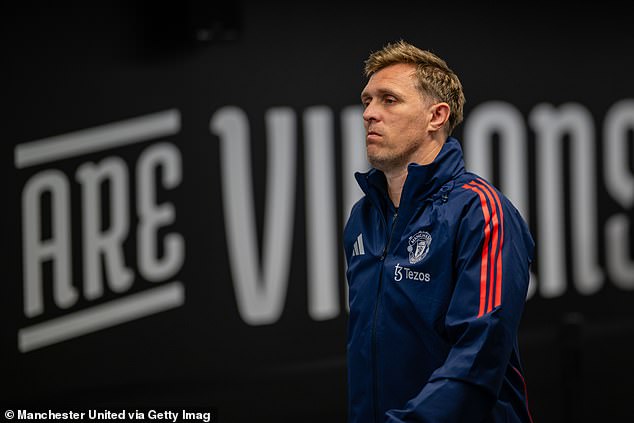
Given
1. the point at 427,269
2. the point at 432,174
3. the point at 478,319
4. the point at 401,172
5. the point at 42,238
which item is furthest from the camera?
the point at 42,238

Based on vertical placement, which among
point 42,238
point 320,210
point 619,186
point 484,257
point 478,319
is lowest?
point 478,319

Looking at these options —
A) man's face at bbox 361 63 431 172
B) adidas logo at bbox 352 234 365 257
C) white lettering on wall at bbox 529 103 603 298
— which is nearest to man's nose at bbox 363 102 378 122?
man's face at bbox 361 63 431 172

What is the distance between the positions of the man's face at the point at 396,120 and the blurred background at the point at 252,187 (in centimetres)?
232

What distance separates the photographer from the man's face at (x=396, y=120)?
2041 millimetres

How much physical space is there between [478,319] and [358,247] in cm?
45

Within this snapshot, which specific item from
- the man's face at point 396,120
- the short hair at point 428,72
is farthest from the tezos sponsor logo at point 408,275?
the short hair at point 428,72

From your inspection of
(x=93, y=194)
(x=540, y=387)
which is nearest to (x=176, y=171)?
(x=93, y=194)

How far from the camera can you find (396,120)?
2043 millimetres

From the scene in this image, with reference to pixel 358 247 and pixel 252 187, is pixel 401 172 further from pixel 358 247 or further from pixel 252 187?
pixel 252 187

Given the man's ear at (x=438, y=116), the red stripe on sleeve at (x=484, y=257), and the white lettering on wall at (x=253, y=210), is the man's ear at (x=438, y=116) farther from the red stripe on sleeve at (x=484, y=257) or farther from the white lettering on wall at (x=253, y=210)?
the white lettering on wall at (x=253, y=210)

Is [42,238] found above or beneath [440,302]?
above

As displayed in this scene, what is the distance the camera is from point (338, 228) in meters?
4.49

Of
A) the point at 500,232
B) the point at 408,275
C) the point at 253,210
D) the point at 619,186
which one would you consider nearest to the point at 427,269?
the point at 408,275

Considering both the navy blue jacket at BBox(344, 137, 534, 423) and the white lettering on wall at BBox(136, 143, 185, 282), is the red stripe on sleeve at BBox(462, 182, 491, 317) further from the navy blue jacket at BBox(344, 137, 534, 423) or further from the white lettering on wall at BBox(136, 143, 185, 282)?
the white lettering on wall at BBox(136, 143, 185, 282)
